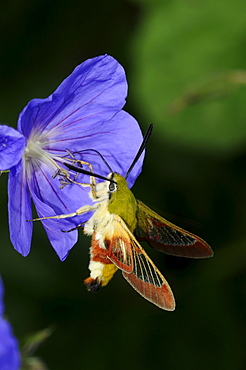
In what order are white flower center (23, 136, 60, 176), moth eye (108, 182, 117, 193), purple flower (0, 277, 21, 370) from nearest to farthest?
purple flower (0, 277, 21, 370), moth eye (108, 182, 117, 193), white flower center (23, 136, 60, 176)

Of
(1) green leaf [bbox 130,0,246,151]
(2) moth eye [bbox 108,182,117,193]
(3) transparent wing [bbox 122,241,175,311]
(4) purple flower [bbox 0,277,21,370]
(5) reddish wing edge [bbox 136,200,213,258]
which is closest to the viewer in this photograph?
(4) purple flower [bbox 0,277,21,370]

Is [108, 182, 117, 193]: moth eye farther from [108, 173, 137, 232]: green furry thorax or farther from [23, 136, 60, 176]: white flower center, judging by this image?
[23, 136, 60, 176]: white flower center

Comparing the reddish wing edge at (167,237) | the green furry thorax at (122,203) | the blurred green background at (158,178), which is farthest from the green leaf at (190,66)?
the green furry thorax at (122,203)

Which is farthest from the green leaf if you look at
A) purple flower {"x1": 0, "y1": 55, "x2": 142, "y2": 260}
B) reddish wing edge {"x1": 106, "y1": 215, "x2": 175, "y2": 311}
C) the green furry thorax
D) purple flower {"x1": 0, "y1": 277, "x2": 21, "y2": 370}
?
purple flower {"x1": 0, "y1": 277, "x2": 21, "y2": 370}

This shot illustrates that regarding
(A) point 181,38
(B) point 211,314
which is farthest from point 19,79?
(B) point 211,314

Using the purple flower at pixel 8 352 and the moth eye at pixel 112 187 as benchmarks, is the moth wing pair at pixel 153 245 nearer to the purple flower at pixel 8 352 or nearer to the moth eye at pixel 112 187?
the moth eye at pixel 112 187

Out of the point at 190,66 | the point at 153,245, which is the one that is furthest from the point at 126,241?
the point at 190,66
